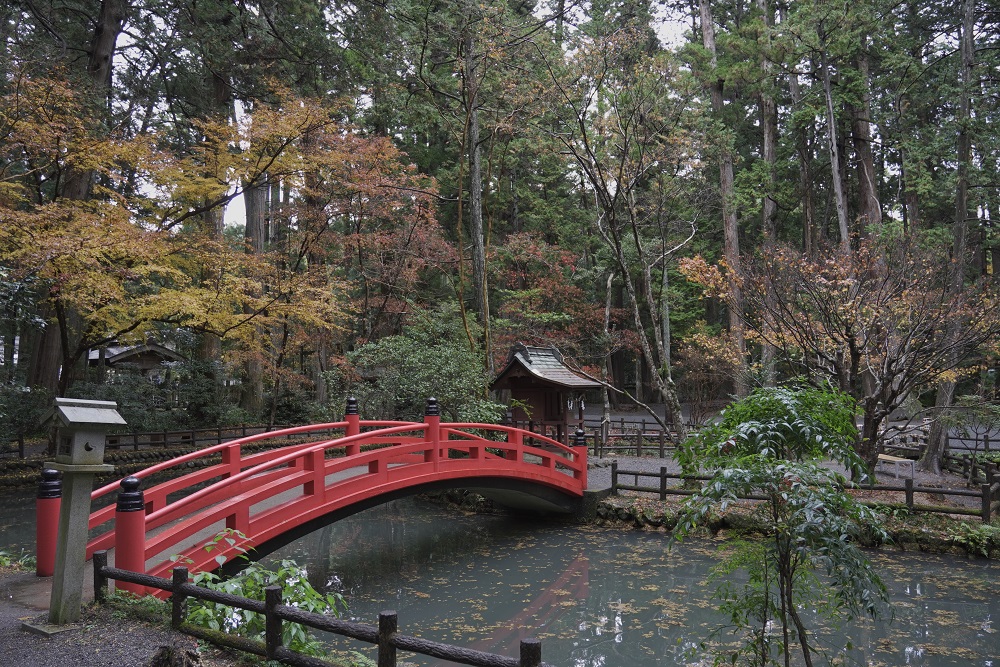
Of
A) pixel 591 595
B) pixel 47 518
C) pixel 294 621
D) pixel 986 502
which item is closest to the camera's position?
pixel 294 621

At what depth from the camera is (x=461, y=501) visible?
1463cm

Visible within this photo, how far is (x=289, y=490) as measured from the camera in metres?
9.61

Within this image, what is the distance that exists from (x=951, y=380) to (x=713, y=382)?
31.2 feet

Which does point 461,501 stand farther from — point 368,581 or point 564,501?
point 368,581

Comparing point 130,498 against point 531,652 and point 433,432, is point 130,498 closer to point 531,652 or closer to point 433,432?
point 531,652

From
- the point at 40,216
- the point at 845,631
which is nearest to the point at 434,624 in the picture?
the point at 845,631

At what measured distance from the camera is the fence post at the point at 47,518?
6148 millimetres

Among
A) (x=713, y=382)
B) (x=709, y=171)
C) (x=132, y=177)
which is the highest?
(x=709, y=171)

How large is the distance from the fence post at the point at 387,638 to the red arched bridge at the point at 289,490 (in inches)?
83.6

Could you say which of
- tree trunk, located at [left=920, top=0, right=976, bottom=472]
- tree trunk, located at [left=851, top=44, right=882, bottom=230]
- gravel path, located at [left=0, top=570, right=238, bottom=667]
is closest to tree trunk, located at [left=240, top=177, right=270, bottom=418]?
gravel path, located at [left=0, top=570, right=238, bottom=667]

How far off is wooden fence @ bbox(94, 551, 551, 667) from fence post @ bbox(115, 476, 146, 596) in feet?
1.03

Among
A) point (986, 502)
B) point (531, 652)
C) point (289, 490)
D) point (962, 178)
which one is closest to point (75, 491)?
point (531, 652)

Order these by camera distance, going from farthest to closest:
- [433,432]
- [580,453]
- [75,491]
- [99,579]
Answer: [580,453]
[433,432]
[99,579]
[75,491]

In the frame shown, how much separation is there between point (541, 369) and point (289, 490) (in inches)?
246
